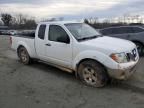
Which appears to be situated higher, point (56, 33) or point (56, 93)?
point (56, 33)

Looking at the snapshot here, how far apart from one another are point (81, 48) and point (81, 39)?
420mm

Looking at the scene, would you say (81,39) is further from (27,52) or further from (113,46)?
(27,52)

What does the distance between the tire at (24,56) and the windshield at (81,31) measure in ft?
7.90

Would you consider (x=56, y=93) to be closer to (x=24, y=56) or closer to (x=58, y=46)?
(x=58, y=46)

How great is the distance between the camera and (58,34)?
24.8 feet

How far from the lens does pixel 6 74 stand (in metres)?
8.19

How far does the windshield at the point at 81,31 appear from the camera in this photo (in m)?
7.22

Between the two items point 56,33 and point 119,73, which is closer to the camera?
point 119,73

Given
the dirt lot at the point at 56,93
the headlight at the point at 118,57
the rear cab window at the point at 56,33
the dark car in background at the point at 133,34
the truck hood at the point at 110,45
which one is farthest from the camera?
the dark car in background at the point at 133,34

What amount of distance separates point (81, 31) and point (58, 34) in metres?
0.74

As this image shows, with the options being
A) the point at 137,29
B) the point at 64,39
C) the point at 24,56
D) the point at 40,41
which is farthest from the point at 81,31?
the point at 137,29

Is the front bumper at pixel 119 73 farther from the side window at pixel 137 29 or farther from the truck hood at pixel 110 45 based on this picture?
the side window at pixel 137 29

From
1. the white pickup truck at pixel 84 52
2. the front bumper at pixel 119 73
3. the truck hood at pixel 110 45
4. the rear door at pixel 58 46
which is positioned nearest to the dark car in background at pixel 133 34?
the white pickup truck at pixel 84 52

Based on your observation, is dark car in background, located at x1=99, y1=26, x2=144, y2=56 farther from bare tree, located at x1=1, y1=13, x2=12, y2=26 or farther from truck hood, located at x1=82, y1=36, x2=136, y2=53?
bare tree, located at x1=1, y1=13, x2=12, y2=26
